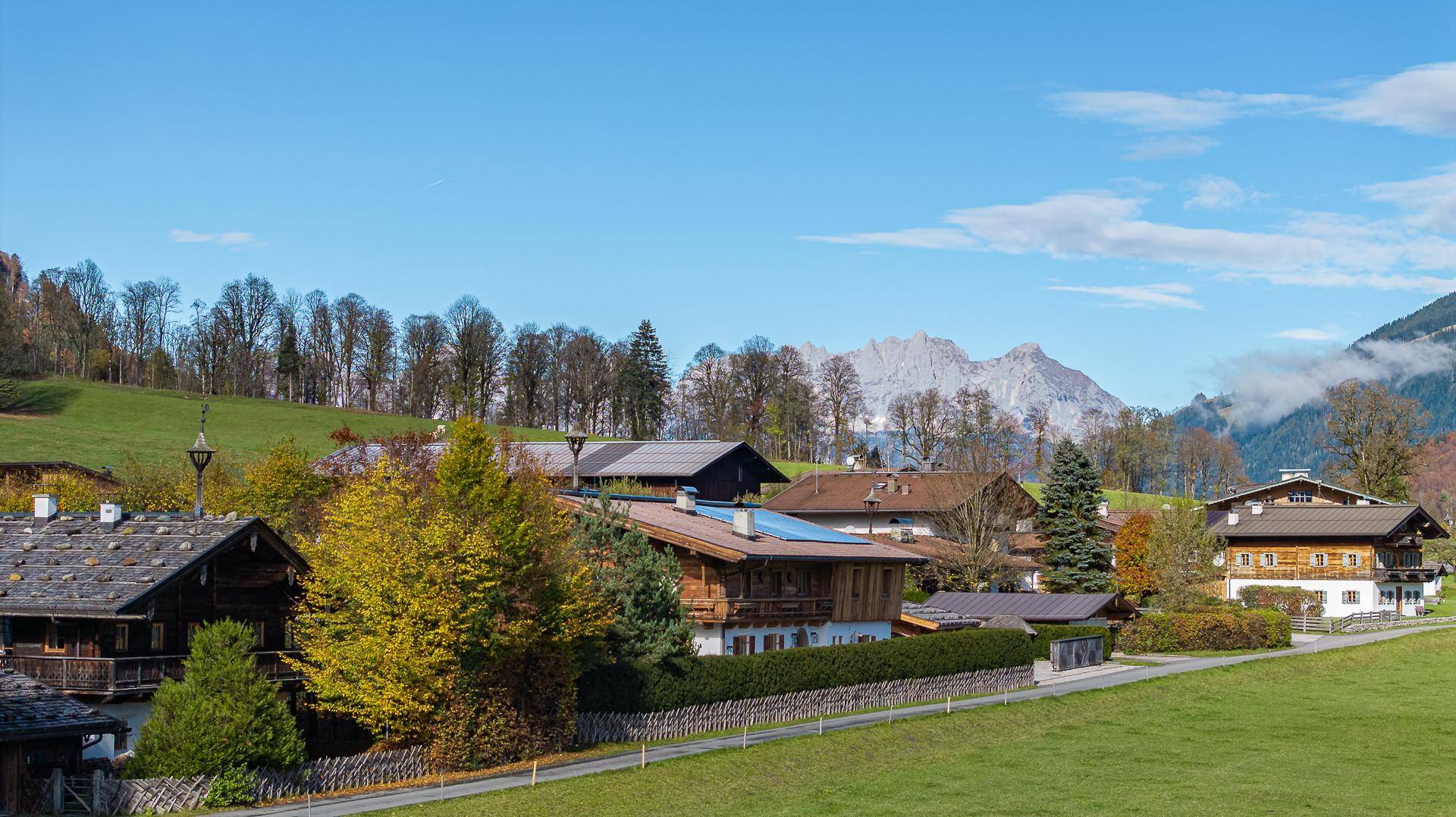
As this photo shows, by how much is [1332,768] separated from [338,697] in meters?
28.6

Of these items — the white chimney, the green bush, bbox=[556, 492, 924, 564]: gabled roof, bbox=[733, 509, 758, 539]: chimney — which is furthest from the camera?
the green bush

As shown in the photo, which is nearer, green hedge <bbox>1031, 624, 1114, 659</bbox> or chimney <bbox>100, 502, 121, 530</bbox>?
chimney <bbox>100, 502, 121, 530</bbox>

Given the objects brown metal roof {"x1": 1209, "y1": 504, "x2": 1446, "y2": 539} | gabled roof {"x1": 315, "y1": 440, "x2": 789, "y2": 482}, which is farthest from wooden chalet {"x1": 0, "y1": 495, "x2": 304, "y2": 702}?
brown metal roof {"x1": 1209, "y1": 504, "x2": 1446, "y2": 539}

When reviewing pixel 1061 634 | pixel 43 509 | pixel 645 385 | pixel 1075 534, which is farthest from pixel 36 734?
pixel 645 385

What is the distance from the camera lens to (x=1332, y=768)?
1537 inches

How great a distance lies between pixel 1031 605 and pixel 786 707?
26.6 meters

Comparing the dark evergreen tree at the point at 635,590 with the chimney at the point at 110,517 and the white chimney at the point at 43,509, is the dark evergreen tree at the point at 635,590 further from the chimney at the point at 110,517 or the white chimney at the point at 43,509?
the white chimney at the point at 43,509

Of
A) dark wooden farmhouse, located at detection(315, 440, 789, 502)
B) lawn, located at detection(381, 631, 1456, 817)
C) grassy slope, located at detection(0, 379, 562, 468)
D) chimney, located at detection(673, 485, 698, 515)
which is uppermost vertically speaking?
grassy slope, located at detection(0, 379, 562, 468)

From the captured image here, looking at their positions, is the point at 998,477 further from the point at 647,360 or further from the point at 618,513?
the point at 647,360

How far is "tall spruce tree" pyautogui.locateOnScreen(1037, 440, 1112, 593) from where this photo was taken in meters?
81.6

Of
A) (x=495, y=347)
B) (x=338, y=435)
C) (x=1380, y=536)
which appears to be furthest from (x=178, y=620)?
(x=495, y=347)

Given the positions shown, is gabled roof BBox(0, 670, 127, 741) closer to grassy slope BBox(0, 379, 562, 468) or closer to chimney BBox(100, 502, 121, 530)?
chimney BBox(100, 502, 121, 530)

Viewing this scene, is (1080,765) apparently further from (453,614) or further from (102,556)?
(102,556)

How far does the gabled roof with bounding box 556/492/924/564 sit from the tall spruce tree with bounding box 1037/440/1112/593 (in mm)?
20950
